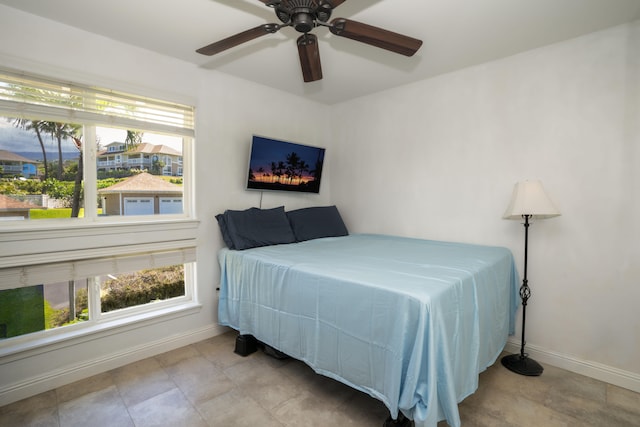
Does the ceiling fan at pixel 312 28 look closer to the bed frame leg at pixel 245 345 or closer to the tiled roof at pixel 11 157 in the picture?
the tiled roof at pixel 11 157

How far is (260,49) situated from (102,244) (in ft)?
6.17

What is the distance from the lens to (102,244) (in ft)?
7.26

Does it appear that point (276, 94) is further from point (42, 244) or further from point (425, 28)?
point (42, 244)

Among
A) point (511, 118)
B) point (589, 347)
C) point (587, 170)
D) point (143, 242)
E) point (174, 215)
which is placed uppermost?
point (511, 118)

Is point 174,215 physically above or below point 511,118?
→ below

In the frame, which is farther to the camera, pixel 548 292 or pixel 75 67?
pixel 548 292

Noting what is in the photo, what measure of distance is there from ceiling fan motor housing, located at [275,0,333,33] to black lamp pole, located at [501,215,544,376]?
1.95m

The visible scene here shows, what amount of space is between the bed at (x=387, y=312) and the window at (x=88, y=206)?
610 millimetres

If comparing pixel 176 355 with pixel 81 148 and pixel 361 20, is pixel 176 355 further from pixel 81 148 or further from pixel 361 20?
pixel 361 20

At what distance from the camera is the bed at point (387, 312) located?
1.39 m

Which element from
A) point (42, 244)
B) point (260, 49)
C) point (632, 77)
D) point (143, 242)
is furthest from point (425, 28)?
point (42, 244)

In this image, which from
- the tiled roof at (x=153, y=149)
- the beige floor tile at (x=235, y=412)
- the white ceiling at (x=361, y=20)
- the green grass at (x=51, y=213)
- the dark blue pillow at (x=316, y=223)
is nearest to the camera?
the beige floor tile at (x=235, y=412)

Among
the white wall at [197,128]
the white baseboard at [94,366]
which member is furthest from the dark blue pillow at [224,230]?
the white baseboard at [94,366]

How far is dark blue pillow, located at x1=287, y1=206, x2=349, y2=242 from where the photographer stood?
3.14m
